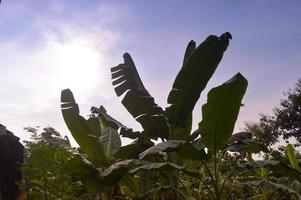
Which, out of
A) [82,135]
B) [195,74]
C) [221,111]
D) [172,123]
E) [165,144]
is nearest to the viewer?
[165,144]

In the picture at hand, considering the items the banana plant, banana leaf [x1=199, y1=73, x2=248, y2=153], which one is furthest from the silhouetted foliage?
banana leaf [x1=199, y1=73, x2=248, y2=153]

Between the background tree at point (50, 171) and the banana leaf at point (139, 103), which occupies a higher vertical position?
the banana leaf at point (139, 103)

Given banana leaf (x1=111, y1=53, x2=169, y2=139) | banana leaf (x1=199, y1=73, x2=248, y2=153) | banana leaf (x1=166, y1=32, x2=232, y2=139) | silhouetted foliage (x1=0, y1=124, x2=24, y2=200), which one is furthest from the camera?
silhouetted foliage (x1=0, y1=124, x2=24, y2=200)

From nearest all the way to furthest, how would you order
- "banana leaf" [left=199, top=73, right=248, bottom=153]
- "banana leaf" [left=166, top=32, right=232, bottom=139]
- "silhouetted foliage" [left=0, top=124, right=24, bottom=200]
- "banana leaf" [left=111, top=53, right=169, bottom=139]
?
1. "banana leaf" [left=199, top=73, right=248, bottom=153]
2. "banana leaf" [left=166, top=32, right=232, bottom=139]
3. "banana leaf" [left=111, top=53, right=169, bottom=139]
4. "silhouetted foliage" [left=0, top=124, right=24, bottom=200]

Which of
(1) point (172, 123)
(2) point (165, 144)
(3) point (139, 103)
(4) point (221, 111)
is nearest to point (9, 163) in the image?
(3) point (139, 103)

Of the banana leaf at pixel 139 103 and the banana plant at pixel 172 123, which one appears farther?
the banana leaf at pixel 139 103

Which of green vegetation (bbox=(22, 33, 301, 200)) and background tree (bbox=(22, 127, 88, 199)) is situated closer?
green vegetation (bbox=(22, 33, 301, 200))

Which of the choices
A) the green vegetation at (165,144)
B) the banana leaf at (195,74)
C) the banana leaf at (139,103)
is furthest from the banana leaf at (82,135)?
the banana leaf at (195,74)

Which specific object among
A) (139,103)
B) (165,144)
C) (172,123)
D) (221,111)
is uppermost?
(139,103)

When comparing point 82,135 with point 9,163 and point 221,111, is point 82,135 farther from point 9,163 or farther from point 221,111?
point 221,111

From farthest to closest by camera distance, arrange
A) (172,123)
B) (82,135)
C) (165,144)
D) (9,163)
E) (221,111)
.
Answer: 1. (9,163)
2. (82,135)
3. (172,123)
4. (221,111)
5. (165,144)

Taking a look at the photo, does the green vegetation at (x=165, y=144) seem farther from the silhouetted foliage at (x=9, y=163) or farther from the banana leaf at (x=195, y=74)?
the silhouetted foliage at (x=9, y=163)

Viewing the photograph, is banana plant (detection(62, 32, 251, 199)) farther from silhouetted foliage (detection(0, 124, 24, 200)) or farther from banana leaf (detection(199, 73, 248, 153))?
silhouetted foliage (detection(0, 124, 24, 200))

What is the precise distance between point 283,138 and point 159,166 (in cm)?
1582
